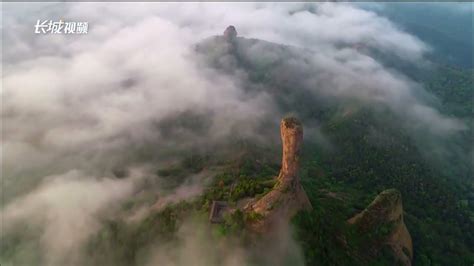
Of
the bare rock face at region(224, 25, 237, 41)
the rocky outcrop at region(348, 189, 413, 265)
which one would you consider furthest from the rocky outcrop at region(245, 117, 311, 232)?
the bare rock face at region(224, 25, 237, 41)

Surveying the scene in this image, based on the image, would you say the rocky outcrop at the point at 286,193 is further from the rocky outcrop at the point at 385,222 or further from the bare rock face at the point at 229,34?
the bare rock face at the point at 229,34

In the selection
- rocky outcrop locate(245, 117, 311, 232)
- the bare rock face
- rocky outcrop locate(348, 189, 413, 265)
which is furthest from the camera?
the bare rock face

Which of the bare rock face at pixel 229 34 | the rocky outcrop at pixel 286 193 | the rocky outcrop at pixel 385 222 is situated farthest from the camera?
the bare rock face at pixel 229 34

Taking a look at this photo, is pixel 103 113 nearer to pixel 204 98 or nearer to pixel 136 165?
pixel 204 98

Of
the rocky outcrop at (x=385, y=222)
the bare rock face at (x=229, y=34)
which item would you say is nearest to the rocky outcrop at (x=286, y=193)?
the rocky outcrop at (x=385, y=222)

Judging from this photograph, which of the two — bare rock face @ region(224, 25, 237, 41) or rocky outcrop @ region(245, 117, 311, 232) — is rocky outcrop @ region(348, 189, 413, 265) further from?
bare rock face @ region(224, 25, 237, 41)

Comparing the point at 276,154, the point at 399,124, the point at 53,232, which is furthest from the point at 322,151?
the point at 53,232

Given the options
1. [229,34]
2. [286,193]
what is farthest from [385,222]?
[229,34]

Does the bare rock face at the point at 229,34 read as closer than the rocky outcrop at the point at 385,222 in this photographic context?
No
